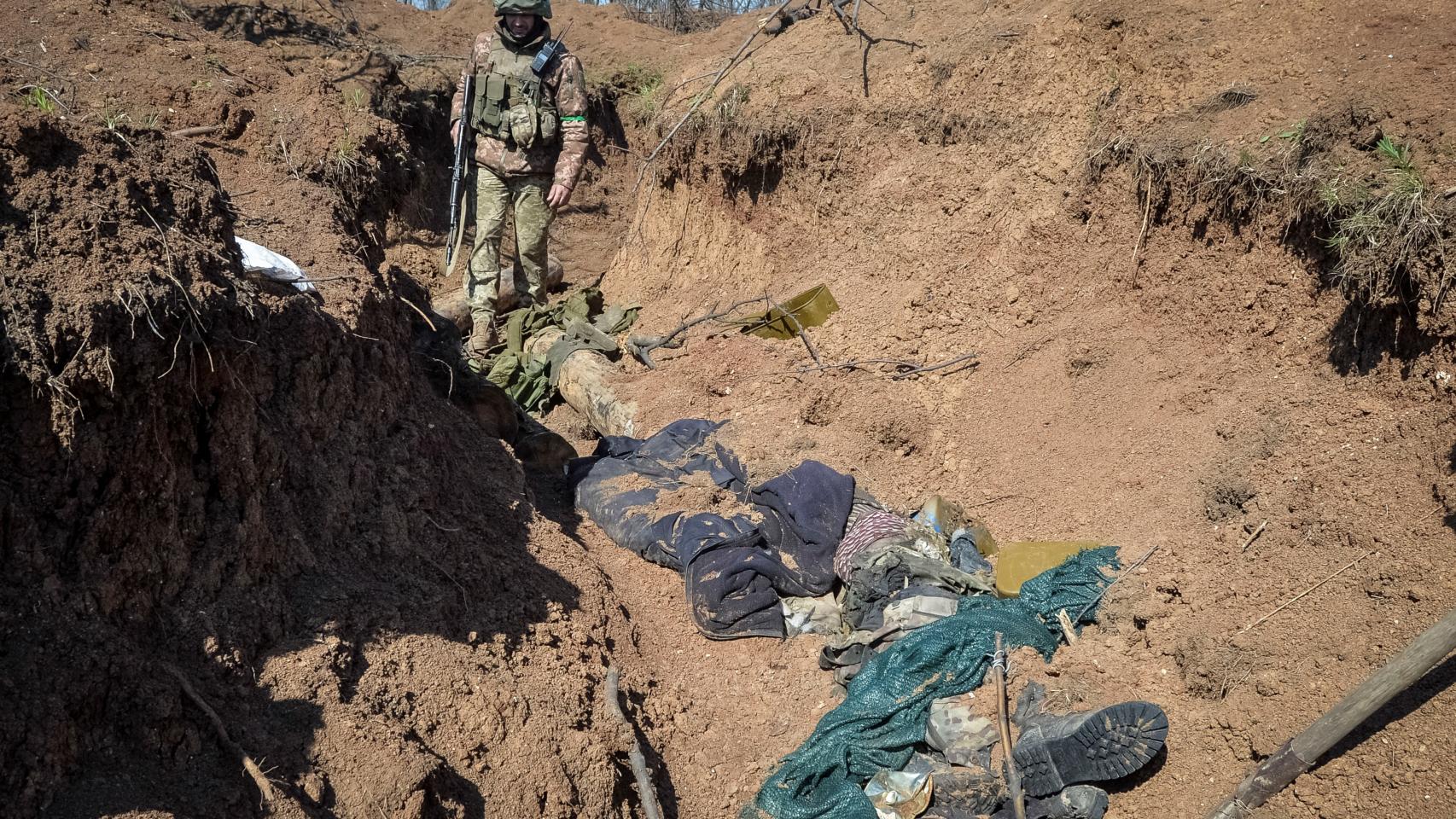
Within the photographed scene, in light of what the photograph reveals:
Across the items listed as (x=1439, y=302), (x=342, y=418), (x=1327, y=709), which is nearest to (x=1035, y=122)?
(x=1439, y=302)

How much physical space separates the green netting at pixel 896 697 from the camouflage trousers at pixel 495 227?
13.6ft

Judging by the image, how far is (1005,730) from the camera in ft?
11.5

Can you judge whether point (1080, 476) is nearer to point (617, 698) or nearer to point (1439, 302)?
point (1439, 302)

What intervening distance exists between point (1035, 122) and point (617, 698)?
437 centimetres

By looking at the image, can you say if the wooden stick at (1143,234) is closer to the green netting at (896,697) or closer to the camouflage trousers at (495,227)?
the green netting at (896,697)

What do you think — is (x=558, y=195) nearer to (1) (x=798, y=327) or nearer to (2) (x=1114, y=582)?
(1) (x=798, y=327)

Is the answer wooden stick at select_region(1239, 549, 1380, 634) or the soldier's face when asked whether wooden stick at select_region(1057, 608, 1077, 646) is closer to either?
wooden stick at select_region(1239, 549, 1380, 634)

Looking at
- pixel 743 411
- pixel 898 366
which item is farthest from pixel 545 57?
pixel 898 366

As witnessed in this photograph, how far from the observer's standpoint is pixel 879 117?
6914 millimetres

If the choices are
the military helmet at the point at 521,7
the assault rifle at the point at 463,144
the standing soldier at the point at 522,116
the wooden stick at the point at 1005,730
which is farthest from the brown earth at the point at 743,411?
the military helmet at the point at 521,7

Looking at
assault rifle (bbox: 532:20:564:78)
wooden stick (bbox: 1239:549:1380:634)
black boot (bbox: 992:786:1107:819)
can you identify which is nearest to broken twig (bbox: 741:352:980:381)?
assault rifle (bbox: 532:20:564:78)

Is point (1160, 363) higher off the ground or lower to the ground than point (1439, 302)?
lower

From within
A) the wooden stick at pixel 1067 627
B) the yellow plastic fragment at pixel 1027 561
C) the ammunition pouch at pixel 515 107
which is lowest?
the wooden stick at pixel 1067 627

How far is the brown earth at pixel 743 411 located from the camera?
2.60 metres
